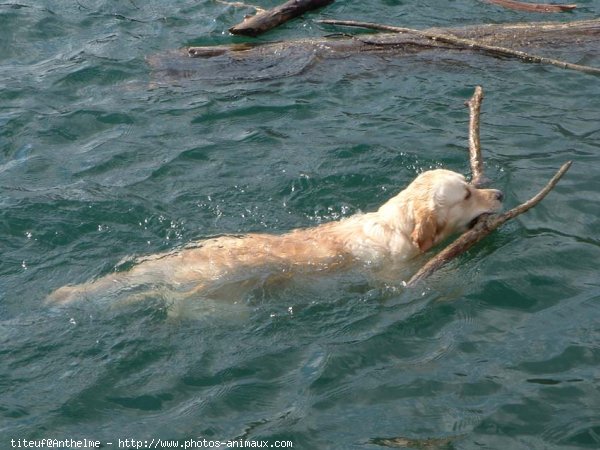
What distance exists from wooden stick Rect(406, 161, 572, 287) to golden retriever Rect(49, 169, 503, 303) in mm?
227

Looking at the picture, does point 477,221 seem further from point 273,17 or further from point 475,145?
point 273,17

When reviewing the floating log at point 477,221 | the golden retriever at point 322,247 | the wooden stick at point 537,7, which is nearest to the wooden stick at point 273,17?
the wooden stick at point 537,7

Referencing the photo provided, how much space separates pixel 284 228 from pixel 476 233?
5.73 ft

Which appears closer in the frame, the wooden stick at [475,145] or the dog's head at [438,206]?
the dog's head at [438,206]

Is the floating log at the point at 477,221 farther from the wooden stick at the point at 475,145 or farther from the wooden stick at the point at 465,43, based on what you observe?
the wooden stick at the point at 465,43

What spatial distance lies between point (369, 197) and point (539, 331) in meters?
2.53

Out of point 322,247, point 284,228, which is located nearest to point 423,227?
point 322,247

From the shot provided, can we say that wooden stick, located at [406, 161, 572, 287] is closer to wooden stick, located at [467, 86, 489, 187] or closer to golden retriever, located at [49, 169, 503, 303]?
golden retriever, located at [49, 169, 503, 303]

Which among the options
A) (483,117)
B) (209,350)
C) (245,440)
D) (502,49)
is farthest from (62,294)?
(502,49)

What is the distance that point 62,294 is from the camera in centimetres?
745

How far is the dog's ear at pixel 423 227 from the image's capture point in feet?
26.5

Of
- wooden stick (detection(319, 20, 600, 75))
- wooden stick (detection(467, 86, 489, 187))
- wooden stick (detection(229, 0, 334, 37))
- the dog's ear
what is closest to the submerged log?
wooden stick (detection(319, 20, 600, 75))

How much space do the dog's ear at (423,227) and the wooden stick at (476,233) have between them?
0.95 ft

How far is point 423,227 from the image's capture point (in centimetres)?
809
